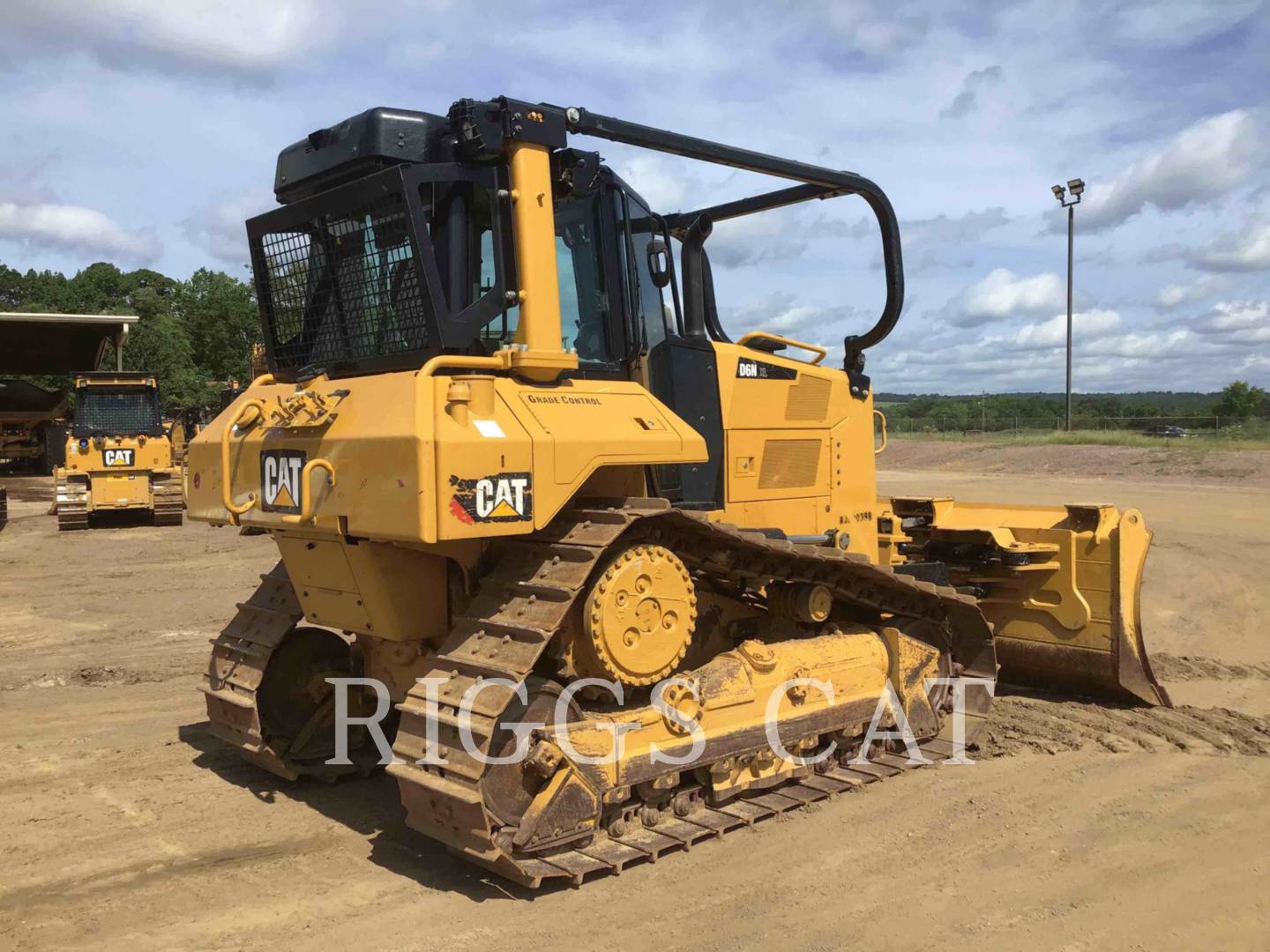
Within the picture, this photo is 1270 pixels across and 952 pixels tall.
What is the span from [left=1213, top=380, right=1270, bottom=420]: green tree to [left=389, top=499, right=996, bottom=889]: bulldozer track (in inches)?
Result: 2041

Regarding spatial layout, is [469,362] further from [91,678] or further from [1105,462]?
[1105,462]

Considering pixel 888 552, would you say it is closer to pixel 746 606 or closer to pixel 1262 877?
pixel 746 606

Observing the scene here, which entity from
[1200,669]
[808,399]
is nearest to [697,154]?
[808,399]

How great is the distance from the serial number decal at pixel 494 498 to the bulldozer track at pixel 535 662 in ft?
1.17

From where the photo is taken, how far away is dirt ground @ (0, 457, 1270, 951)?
14.1 ft

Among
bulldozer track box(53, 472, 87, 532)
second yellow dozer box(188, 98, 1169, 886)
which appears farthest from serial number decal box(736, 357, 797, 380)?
→ bulldozer track box(53, 472, 87, 532)

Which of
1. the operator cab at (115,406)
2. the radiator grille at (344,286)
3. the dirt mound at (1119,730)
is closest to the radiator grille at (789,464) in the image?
the dirt mound at (1119,730)

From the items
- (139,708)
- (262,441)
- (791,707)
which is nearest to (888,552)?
(791,707)

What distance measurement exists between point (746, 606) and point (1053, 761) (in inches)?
82.3

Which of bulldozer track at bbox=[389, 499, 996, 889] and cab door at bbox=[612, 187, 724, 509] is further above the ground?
cab door at bbox=[612, 187, 724, 509]

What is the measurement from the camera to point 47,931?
4.30 meters

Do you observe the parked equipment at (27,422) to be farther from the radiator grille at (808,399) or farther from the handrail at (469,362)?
the handrail at (469,362)

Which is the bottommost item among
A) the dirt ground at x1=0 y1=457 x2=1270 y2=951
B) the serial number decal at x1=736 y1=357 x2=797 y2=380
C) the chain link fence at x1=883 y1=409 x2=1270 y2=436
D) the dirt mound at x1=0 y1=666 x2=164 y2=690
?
the dirt ground at x1=0 y1=457 x2=1270 y2=951

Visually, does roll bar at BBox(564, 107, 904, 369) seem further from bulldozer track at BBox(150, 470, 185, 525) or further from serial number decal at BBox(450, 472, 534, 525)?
bulldozer track at BBox(150, 470, 185, 525)
